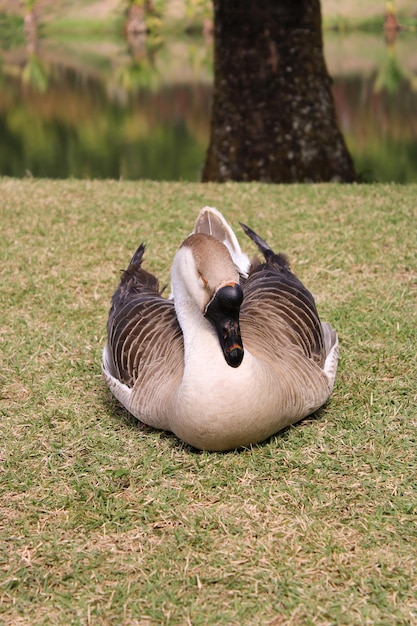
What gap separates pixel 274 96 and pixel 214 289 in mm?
5769

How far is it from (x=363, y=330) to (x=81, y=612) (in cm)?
271

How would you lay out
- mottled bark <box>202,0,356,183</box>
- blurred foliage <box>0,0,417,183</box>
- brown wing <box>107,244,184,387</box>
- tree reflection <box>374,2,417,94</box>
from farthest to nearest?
tree reflection <box>374,2,417,94</box> < blurred foliage <box>0,0,417,183</box> < mottled bark <box>202,0,356,183</box> < brown wing <box>107,244,184,387</box>

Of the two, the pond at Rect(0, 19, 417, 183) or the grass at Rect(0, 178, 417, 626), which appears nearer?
the grass at Rect(0, 178, 417, 626)

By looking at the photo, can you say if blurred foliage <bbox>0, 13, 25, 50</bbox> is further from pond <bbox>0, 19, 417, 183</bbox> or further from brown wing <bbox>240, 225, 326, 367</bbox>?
brown wing <bbox>240, 225, 326, 367</bbox>

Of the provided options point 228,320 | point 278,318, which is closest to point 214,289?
point 228,320

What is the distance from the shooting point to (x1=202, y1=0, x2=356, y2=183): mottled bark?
842 cm

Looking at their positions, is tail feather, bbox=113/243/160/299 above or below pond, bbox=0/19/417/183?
above

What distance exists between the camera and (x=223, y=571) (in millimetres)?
2799

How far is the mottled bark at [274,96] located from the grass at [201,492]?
316 cm

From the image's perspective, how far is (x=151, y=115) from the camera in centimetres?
2034

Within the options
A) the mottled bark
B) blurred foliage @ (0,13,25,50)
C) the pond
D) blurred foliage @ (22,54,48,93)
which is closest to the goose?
the mottled bark

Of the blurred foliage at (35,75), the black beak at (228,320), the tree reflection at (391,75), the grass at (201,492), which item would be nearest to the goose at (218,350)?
the black beak at (228,320)

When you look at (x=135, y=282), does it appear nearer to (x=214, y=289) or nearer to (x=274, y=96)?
(x=214, y=289)

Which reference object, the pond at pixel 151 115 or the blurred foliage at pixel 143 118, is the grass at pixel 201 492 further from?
the blurred foliage at pixel 143 118
